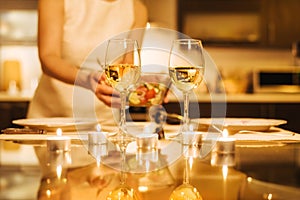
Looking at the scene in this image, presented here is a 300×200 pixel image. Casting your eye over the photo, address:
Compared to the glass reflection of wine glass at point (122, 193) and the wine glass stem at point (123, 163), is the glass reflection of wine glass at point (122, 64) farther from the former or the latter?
the glass reflection of wine glass at point (122, 193)

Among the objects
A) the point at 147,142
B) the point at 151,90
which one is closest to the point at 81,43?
the point at 151,90

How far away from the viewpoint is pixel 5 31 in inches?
160

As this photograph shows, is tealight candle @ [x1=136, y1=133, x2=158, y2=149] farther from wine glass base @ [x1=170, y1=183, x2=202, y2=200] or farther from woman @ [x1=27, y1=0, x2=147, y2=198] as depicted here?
woman @ [x1=27, y1=0, x2=147, y2=198]

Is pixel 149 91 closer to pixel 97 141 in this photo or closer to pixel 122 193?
pixel 97 141

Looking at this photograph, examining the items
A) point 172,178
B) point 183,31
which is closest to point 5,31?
point 183,31

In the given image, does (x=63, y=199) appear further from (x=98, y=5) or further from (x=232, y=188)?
(x=98, y=5)

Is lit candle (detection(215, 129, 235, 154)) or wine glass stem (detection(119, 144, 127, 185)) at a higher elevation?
lit candle (detection(215, 129, 235, 154))

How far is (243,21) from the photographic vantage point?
401 centimetres

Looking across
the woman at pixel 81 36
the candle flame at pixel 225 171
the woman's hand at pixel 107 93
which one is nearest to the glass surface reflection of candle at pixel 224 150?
the candle flame at pixel 225 171

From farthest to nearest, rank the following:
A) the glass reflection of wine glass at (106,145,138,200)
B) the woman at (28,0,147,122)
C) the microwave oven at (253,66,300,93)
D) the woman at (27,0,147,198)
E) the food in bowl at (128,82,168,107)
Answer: the microwave oven at (253,66,300,93), the woman at (28,0,147,122), the woman at (27,0,147,198), the food in bowl at (128,82,168,107), the glass reflection of wine glass at (106,145,138,200)

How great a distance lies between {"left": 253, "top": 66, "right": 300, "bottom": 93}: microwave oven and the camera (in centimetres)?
392

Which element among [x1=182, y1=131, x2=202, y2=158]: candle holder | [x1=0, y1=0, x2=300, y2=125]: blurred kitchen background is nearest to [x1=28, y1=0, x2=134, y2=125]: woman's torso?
[x1=182, y1=131, x2=202, y2=158]: candle holder

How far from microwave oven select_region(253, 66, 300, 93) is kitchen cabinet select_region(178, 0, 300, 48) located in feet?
0.62

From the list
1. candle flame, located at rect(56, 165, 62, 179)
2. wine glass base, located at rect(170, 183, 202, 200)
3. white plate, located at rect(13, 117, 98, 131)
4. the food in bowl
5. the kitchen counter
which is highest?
Answer: the food in bowl
